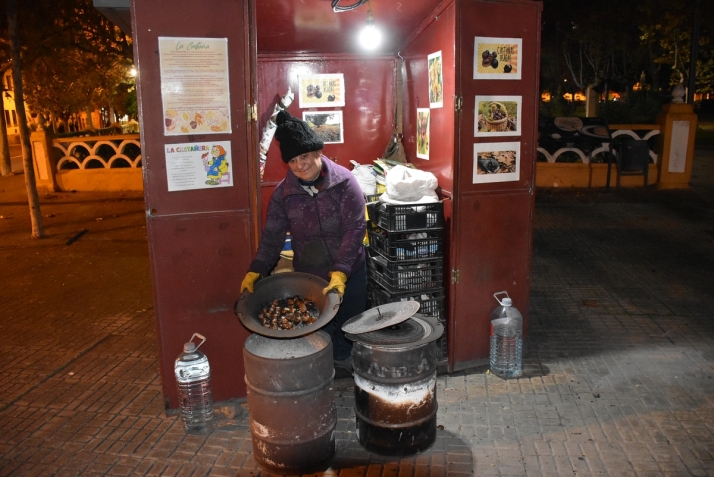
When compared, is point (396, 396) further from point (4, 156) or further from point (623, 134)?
point (4, 156)

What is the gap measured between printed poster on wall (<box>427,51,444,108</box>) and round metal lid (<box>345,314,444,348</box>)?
6.71ft

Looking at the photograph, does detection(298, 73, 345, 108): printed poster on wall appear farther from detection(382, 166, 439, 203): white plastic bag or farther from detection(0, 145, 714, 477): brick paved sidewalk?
detection(0, 145, 714, 477): brick paved sidewalk

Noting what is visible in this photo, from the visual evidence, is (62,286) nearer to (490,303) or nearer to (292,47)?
(292,47)

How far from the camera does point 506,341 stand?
205 inches

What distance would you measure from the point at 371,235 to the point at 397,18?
6.54 ft

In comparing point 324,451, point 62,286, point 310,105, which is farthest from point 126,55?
point 324,451

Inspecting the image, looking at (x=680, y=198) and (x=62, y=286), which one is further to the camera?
(x=680, y=198)

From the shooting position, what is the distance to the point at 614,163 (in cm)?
1520

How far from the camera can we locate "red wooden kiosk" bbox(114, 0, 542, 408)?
422 centimetres

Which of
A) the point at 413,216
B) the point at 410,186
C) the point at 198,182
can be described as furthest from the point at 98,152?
the point at 413,216

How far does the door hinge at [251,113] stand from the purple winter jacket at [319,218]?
482 millimetres

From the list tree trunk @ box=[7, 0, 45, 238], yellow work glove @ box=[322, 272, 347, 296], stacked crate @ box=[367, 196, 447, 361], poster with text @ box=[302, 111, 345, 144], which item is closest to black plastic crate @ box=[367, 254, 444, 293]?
stacked crate @ box=[367, 196, 447, 361]

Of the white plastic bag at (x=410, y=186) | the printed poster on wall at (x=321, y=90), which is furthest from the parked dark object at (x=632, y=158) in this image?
the white plastic bag at (x=410, y=186)

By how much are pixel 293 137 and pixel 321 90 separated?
2.79 m
